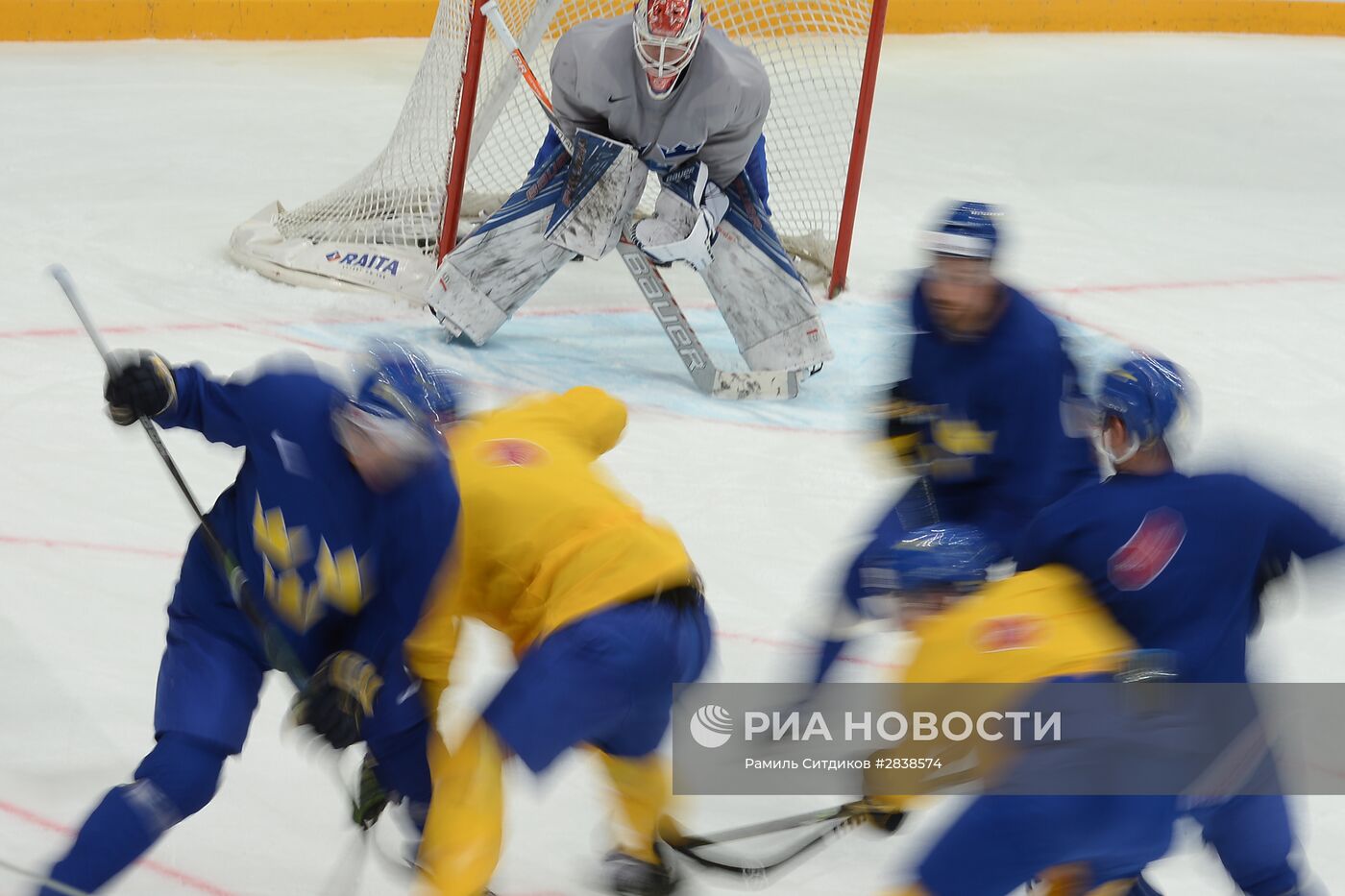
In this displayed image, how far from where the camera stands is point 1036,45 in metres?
9.66

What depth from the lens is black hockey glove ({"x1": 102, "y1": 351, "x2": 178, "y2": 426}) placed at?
1965 mm

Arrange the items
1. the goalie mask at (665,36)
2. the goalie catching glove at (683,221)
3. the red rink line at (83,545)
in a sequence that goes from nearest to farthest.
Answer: the red rink line at (83,545)
the goalie mask at (665,36)
the goalie catching glove at (683,221)

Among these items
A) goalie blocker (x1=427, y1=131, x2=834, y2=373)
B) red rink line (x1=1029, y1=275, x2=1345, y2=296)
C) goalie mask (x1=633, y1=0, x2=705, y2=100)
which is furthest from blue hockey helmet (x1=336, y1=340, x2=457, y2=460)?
red rink line (x1=1029, y1=275, x2=1345, y2=296)

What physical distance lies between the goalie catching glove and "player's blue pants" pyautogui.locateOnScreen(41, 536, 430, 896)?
2.58 metres

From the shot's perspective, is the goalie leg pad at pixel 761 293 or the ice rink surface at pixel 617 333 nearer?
the ice rink surface at pixel 617 333

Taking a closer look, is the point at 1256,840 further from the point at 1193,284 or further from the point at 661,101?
the point at 1193,284

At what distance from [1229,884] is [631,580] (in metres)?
1.15

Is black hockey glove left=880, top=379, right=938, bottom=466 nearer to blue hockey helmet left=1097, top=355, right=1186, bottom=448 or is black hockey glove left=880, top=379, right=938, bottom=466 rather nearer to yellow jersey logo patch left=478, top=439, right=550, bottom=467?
blue hockey helmet left=1097, top=355, right=1186, bottom=448

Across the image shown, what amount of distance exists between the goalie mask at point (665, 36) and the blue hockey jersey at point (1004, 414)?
6.09ft

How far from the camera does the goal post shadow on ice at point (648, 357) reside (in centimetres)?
454

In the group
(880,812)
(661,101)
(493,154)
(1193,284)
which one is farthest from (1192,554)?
(1193,284)

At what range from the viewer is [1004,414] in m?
2.49

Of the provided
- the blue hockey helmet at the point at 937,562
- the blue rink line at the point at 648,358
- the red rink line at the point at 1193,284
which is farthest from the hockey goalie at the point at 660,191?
the blue hockey helmet at the point at 937,562

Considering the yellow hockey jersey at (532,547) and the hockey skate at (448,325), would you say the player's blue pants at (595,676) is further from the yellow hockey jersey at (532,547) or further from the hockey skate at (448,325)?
the hockey skate at (448,325)
